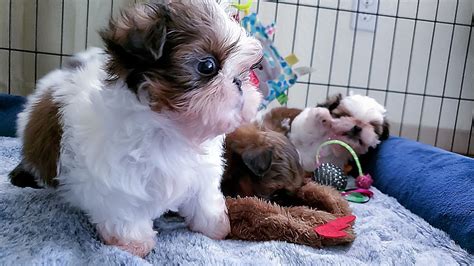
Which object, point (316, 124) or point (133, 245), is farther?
point (316, 124)

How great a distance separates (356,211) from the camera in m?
1.77

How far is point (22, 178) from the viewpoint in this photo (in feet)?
5.24

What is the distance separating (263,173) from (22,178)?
785 mm

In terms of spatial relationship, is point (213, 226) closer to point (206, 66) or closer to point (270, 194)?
point (270, 194)

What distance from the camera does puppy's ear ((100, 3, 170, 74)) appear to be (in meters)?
1.01

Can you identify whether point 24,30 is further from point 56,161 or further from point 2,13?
point 56,161

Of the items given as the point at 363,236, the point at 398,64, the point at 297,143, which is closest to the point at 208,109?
the point at 363,236

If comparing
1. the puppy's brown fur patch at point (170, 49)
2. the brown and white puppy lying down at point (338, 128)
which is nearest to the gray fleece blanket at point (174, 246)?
the puppy's brown fur patch at point (170, 49)

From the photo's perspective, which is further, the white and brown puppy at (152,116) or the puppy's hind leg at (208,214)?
the puppy's hind leg at (208,214)

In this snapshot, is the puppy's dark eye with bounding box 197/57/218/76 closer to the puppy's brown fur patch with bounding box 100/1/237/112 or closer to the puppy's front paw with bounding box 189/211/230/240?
the puppy's brown fur patch with bounding box 100/1/237/112

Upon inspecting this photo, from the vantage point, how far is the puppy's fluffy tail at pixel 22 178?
1.57 metres

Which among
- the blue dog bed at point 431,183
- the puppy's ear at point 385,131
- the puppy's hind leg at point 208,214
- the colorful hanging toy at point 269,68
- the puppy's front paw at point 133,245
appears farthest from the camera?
the puppy's ear at point 385,131

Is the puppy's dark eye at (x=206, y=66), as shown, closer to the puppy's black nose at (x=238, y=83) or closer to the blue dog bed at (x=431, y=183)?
the puppy's black nose at (x=238, y=83)

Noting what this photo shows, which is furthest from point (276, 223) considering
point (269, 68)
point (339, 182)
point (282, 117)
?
point (282, 117)
